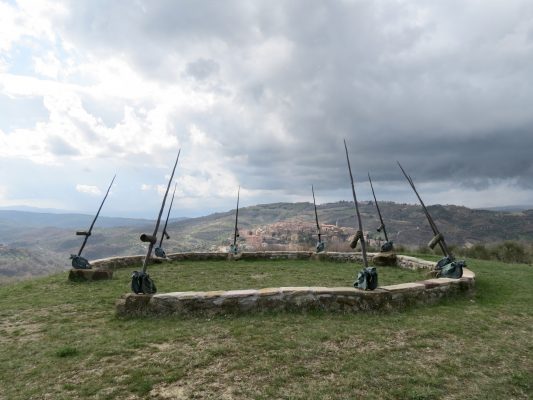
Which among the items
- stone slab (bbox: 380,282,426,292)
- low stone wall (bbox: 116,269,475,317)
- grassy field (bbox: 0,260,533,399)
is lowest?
grassy field (bbox: 0,260,533,399)

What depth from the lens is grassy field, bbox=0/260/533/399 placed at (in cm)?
466

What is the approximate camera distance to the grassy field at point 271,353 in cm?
466

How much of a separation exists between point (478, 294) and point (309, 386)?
Answer: 25.3ft

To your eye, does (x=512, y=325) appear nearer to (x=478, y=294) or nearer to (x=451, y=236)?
(x=478, y=294)

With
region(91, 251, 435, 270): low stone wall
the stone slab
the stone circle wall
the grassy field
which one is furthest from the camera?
region(91, 251, 435, 270): low stone wall

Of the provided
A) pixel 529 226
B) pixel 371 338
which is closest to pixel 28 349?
pixel 371 338

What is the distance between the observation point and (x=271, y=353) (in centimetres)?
568

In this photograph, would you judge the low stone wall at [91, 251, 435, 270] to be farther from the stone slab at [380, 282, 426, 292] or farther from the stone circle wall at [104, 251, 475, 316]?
the stone circle wall at [104, 251, 475, 316]

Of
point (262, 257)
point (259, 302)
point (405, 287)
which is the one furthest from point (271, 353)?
point (262, 257)

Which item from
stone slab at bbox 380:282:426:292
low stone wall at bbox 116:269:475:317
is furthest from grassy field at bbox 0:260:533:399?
stone slab at bbox 380:282:426:292

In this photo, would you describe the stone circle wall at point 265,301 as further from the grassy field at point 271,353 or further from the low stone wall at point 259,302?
the grassy field at point 271,353

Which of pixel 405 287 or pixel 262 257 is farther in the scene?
pixel 262 257

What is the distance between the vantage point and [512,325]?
7.29 metres

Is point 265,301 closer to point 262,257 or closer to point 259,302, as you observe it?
point 259,302
